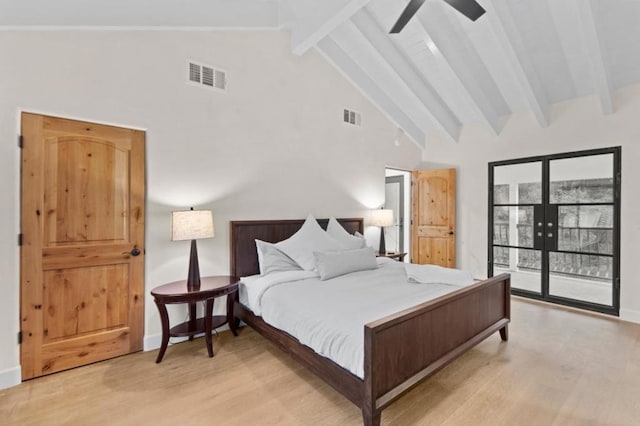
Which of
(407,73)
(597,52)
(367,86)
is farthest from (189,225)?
(597,52)

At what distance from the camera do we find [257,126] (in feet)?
12.0

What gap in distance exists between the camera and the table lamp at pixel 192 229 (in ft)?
9.17

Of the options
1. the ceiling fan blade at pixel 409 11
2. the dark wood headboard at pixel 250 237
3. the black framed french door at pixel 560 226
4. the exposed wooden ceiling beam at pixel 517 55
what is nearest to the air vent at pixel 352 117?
the ceiling fan blade at pixel 409 11

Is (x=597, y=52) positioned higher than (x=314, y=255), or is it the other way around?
(x=597, y=52)

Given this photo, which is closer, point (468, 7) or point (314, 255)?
point (468, 7)

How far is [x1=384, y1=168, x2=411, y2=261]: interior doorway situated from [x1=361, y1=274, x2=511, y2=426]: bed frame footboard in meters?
3.33

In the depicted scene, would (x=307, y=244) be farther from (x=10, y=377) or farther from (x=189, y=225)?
(x=10, y=377)

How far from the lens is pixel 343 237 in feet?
12.8

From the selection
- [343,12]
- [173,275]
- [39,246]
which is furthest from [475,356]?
[39,246]

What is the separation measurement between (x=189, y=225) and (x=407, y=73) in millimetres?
3681

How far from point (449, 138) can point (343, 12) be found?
324 cm

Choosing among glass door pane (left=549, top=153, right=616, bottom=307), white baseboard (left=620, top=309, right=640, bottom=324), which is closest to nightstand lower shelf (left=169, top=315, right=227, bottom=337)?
glass door pane (left=549, top=153, right=616, bottom=307)

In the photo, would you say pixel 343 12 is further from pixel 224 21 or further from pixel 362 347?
pixel 362 347

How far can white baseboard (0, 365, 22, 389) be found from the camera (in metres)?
2.25
